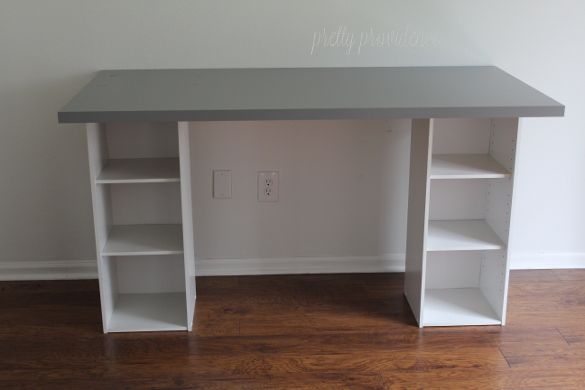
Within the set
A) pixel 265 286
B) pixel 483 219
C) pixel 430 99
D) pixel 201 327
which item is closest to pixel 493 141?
pixel 483 219

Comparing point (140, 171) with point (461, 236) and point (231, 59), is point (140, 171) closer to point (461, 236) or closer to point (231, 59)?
point (231, 59)

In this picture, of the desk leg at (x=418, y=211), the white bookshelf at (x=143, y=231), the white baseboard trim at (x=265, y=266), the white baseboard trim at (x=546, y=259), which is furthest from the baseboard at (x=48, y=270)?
the white baseboard trim at (x=546, y=259)

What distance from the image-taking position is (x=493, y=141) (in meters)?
2.70

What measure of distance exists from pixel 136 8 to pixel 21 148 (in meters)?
0.73

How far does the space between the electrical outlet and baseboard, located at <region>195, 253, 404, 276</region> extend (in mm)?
271

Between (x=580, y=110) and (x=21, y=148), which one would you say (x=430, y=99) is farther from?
(x=21, y=148)

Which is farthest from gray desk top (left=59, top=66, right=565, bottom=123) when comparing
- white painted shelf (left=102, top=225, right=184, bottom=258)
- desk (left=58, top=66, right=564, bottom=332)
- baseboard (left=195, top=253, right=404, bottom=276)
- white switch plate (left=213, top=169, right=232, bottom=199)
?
baseboard (left=195, top=253, right=404, bottom=276)

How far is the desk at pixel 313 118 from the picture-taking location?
221 cm

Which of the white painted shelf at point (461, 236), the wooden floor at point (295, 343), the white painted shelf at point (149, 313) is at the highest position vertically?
the white painted shelf at point (461, 236)

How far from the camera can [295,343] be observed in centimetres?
254

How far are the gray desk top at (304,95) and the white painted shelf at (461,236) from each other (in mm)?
553

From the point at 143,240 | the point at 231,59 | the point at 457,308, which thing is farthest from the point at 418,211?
the point at 143,240

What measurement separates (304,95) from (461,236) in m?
0.81

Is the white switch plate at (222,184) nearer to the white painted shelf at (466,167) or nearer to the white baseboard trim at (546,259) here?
the white painted shelf at (466,167)
